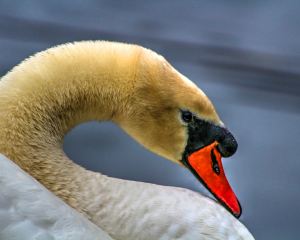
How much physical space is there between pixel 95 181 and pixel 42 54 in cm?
29

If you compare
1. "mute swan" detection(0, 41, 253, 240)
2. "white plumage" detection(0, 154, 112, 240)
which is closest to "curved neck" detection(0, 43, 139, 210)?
"mute swan" detection(0, 41, 253, 240)

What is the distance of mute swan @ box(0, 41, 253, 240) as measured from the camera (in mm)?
1785

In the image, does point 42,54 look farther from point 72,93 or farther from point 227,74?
point 227,74

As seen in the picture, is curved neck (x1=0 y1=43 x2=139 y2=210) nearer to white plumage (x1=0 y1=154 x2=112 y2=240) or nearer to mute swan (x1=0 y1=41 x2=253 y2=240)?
mute swan (x1=0 y1=41 x2=253 y2=240)

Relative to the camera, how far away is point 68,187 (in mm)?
1864

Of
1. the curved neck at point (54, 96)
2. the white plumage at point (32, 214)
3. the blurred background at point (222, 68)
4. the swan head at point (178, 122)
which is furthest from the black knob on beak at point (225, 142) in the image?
the blurred background at point (222, 68)

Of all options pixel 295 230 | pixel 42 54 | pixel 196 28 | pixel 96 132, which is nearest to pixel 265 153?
pixel 295 230

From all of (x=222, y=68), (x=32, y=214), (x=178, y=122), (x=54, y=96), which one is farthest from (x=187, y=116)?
(x=222, y=68)

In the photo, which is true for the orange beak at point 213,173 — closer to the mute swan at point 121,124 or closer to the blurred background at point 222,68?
the mute swan at point 121,124

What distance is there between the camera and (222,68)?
3.09m

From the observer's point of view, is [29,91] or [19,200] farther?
[29,91]

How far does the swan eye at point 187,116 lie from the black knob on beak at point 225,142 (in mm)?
68

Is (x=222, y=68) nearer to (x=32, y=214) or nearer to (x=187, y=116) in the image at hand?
(x=187, y=116)

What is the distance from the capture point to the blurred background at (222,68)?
2.56m
